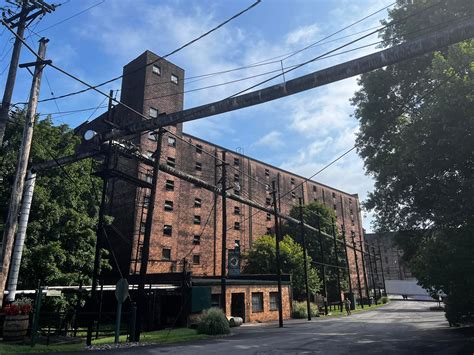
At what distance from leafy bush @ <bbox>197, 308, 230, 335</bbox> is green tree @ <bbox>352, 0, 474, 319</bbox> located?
9.23m

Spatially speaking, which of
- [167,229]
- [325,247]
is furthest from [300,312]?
[325,247]

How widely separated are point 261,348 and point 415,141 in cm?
932

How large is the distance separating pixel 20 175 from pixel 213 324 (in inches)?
432

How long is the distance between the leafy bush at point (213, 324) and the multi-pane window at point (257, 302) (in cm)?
1165

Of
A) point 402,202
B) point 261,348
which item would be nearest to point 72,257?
point 261,348

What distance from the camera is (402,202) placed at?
1738 centimetres

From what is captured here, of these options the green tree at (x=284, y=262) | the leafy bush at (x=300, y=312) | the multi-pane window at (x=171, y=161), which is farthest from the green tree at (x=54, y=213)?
the green tree at (x=284, y=262)

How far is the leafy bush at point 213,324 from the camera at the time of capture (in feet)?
60.2

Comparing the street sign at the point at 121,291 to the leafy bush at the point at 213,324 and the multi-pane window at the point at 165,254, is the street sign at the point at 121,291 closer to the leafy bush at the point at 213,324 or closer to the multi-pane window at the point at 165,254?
the leafy bush at the point at 213,324

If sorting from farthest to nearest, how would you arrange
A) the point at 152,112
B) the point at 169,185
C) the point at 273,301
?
the point at 169,185
the point at 152,112
the point at 273,301

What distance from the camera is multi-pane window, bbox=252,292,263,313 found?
30112 mm

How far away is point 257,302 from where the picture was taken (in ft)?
100

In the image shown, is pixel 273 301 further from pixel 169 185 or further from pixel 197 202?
pixel 169 185

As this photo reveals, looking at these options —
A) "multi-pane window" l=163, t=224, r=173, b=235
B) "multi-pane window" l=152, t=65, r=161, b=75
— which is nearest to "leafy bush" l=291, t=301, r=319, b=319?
"multi-pane window" l=163, t=224, r=173, b=235
